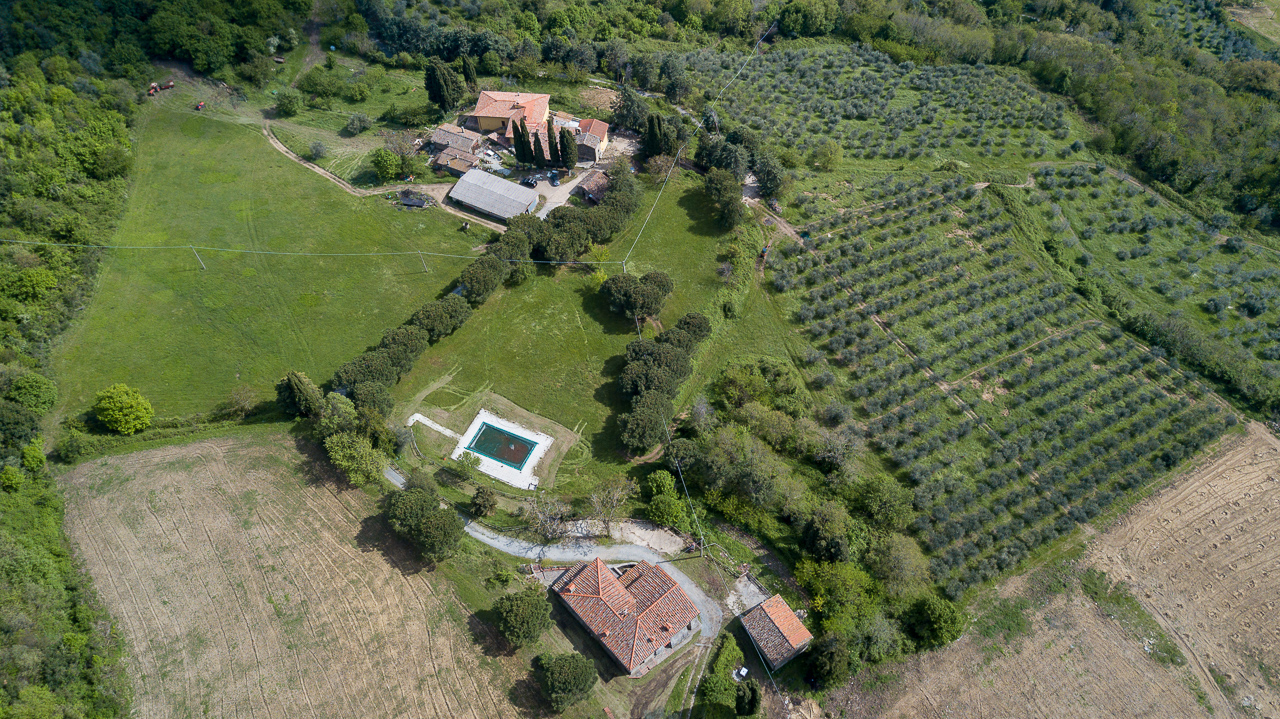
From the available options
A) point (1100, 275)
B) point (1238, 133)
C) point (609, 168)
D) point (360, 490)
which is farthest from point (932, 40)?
point (360, 490)

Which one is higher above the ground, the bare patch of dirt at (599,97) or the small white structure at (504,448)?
the bare patch of dirt at (599,97)

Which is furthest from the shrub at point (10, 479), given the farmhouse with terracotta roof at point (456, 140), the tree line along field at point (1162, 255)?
the tree line along field at point (1162, 255)

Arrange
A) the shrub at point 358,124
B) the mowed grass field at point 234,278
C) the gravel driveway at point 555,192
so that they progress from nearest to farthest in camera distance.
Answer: the mowed grass field at point 234,278 < the gravel driveway at point 555,192 < the shrub at point 358,124

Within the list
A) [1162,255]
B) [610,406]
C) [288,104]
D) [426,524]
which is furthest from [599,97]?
[1162,255]

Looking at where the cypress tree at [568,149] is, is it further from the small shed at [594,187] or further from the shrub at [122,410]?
the shrub at [122,410]

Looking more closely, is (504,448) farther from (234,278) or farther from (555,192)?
(234,278)

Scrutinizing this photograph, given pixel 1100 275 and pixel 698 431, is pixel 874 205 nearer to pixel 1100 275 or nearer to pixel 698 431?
pixel 1100 275
